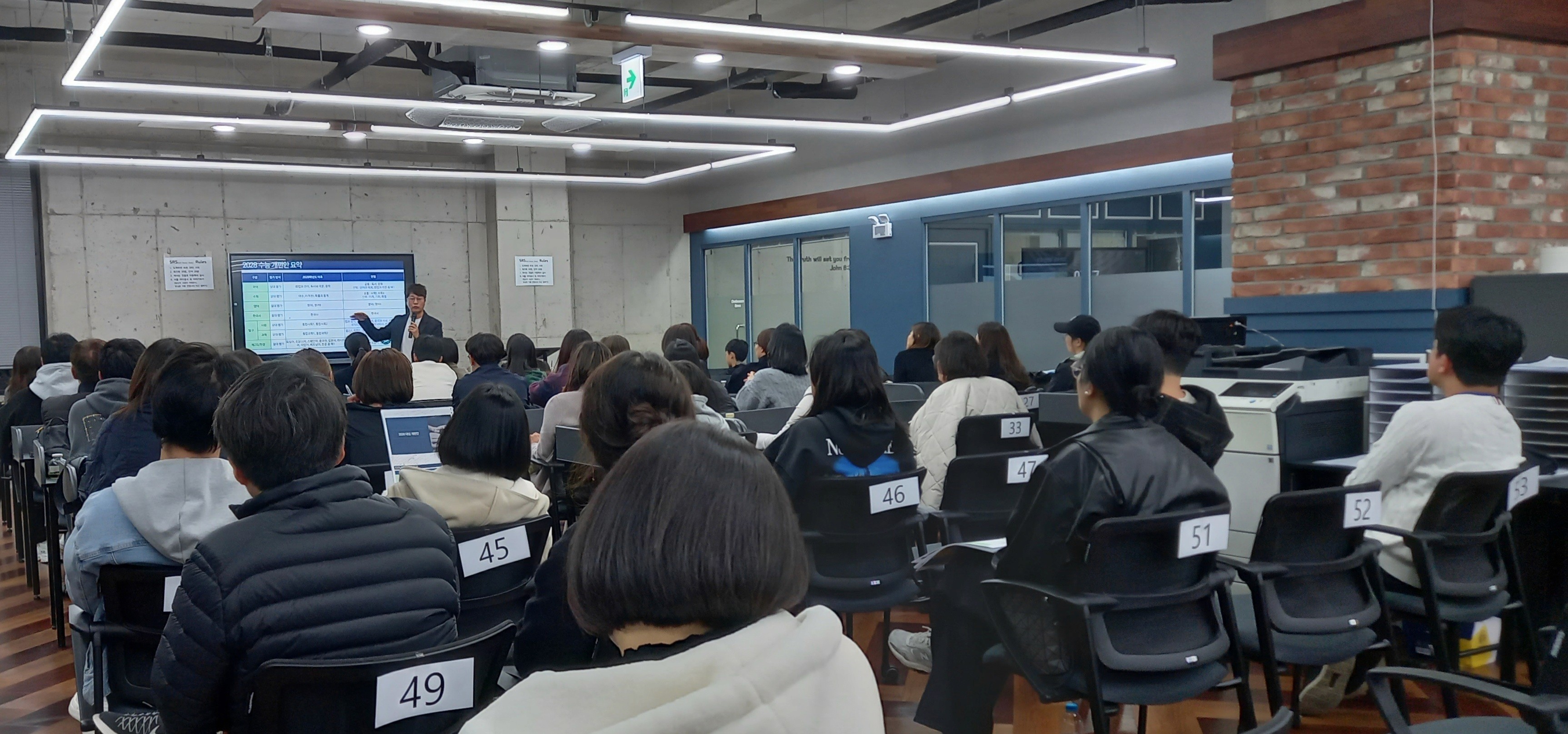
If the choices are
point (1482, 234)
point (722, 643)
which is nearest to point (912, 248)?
point (1482, 234)

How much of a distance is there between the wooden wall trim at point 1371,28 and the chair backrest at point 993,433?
2.14 m

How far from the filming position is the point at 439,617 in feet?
6.59

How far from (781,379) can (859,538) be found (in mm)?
2444

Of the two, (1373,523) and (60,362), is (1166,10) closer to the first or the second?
(1373,523)

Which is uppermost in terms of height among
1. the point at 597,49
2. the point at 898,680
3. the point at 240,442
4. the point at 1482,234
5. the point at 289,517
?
the point at 597,49

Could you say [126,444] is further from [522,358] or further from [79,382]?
[522,358]

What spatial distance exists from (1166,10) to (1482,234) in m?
3.66

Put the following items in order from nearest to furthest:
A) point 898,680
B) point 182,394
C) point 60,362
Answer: point 182,394, point 898,680, point 60,362

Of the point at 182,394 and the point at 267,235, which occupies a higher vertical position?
the point at 267,235

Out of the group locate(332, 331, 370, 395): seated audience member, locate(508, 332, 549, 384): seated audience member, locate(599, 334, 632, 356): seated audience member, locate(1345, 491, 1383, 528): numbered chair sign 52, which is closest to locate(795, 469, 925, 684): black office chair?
locate(1345, 491, 1383, 528): numbered chair sign 52

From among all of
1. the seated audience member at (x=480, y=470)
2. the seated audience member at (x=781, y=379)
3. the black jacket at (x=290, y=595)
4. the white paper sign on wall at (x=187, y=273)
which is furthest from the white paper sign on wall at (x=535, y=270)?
the black jacket at (x=290, y=595)

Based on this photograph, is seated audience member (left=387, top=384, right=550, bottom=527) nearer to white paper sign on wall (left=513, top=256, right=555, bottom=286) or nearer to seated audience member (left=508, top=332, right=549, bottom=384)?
seated audience member (left=508, top=332, right=549, bottom=384)

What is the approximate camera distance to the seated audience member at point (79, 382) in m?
5.38

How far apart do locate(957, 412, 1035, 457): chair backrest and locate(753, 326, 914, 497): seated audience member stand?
77 cm
